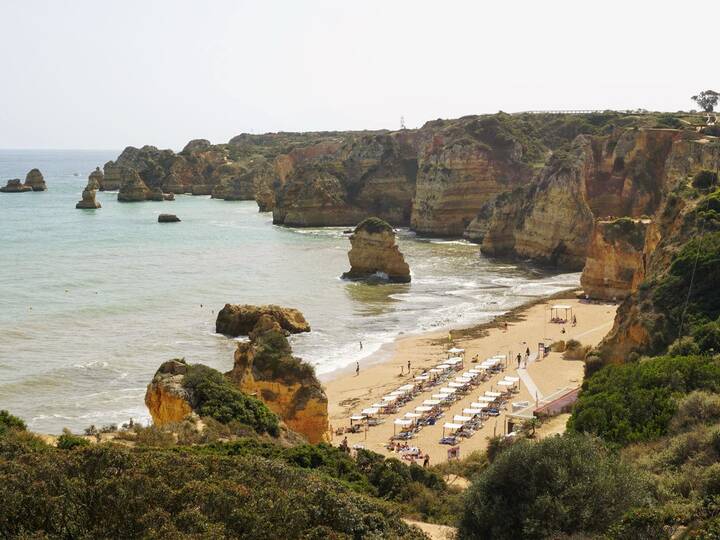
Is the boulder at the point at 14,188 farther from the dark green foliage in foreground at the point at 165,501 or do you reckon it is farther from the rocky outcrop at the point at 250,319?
the dark green foliage in foreground at the point at 165,501

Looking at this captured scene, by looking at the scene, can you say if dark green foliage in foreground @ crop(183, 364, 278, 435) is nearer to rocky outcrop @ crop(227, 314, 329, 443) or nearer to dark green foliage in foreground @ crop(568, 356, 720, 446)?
rocky outcrop @ crop(227, 314, 329, 443)

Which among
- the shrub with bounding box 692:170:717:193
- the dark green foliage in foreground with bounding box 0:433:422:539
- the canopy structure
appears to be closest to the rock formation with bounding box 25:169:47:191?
the canopy structure

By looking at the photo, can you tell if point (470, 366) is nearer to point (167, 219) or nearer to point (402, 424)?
point (402, 424)

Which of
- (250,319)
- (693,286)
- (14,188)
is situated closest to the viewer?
(693,286)

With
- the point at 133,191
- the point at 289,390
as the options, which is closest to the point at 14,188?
the point at 133,191

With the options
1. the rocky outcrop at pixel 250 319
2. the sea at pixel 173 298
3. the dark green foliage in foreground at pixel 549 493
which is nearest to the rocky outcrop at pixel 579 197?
the sea at pixel 173 298
